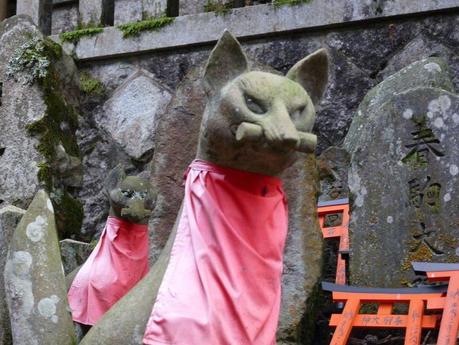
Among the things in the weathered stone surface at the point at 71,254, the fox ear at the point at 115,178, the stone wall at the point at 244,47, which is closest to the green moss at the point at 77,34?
the stone wall at the point at 244,47

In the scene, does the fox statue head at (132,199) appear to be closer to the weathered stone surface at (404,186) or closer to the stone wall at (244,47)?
the weathered stone surface at (404,186)

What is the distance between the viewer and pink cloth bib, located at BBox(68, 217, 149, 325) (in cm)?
383

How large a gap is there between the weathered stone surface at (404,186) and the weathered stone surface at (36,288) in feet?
6.76

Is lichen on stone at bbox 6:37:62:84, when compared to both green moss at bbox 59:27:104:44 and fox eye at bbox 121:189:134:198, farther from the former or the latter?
fox eye at bbox 121:189:134:198

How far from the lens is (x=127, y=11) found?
21.9 ft

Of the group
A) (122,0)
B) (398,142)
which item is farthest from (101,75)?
(398,142)

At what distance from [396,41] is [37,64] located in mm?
2234

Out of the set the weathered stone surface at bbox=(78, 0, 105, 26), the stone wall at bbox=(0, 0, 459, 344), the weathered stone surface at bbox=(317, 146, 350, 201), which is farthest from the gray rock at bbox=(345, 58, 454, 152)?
the weathered stone surface at bbox=(78, 0, 105, 26)

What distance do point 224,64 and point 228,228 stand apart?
1.67 ft

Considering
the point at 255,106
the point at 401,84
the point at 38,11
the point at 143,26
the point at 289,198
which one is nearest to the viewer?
the point at 255,106

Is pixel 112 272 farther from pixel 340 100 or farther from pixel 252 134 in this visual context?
pixel 340 100

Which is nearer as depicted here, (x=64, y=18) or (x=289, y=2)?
(x=289, y=2)

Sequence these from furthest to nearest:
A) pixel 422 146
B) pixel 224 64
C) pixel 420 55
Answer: pixel 420 55 < pixel 422 146 < pixel 224 64

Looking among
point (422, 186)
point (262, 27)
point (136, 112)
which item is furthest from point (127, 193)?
point (136, 112)
